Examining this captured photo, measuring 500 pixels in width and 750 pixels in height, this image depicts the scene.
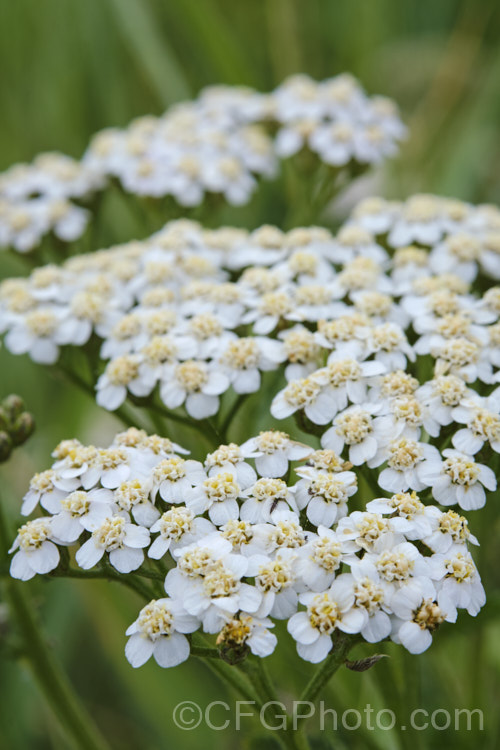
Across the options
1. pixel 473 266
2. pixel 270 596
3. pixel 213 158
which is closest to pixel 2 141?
pixel 213 158

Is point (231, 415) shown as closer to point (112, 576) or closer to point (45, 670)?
point (112, 576)

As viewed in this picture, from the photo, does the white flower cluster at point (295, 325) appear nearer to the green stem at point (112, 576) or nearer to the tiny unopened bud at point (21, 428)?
the tiny unopened bud at point (21, 428)

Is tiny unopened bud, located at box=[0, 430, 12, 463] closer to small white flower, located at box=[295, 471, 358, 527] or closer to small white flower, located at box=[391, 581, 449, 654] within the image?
small white flower, located at box=[295, 471, 358, 527]

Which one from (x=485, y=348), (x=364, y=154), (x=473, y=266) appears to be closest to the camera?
(x=485, y=348)

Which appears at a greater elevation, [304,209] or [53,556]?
[53,556]

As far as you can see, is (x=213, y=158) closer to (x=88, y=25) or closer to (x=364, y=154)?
(x=364, y=154)

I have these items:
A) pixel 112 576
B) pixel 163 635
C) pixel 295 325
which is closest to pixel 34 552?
pixel 112 576
